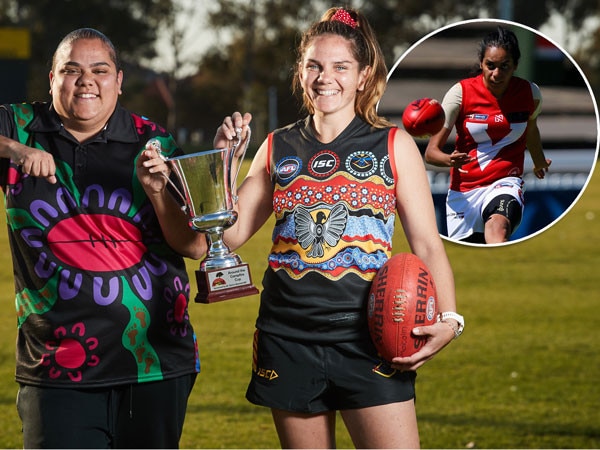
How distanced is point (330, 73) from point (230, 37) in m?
58.5

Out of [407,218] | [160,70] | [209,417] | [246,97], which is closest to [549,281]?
[209,417]

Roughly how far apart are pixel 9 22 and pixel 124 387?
5393 centimetres

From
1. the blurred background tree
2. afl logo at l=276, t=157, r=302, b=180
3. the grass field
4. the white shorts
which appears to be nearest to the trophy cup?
afl logo at l=276, t=157, r=302, b=180

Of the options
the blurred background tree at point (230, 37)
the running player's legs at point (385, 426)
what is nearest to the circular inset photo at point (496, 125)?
the running player's legs at point (385, 426)

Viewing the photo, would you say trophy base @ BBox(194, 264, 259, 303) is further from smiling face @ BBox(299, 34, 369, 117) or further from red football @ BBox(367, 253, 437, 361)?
smiling face @ BBox(299, 34, 369, 117)

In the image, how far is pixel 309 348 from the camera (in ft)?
9.48

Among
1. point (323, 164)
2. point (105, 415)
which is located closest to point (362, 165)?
point (323, 164)

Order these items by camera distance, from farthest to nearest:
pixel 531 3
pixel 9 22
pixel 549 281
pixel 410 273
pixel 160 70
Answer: pixel 160 70
pixel 9 22
pixel 531 3
pixel 549 281
pixel 410 273

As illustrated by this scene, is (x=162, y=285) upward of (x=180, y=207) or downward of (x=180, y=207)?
downward

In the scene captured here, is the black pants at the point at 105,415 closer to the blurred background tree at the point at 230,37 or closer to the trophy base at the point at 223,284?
the trophy base at the point at 223,284

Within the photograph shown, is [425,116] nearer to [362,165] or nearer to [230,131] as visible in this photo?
[362,165]

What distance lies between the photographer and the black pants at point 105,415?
9.53 feet

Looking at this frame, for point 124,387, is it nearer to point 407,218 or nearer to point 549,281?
point 407,218

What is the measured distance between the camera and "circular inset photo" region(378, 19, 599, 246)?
124 inches
